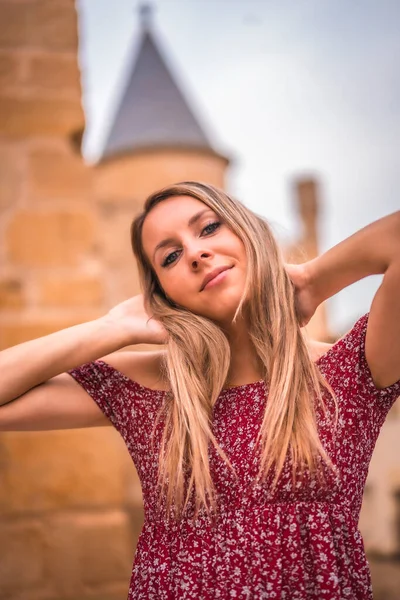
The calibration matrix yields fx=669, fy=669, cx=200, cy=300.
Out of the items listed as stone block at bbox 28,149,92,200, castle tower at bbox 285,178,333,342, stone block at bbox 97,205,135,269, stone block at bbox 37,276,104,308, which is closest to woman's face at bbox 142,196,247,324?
stone block at bbox 37,276,104,308

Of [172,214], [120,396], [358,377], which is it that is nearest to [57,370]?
[120,396]

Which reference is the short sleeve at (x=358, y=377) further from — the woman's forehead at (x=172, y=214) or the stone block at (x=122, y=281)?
the stone block at (x=122, y=281)

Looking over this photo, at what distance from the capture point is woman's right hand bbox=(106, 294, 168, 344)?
1.92 meters

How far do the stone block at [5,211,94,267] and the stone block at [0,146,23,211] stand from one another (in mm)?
102

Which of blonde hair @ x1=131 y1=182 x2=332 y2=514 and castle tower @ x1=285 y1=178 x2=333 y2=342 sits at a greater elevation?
castle tower @ x1=285 y1=178 x2=333 y2=342

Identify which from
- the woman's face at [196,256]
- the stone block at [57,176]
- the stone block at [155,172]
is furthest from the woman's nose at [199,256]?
the stone block at [155,172]

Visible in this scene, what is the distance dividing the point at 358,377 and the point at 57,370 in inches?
32.5

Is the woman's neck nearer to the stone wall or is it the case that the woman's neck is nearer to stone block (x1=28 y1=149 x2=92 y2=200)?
the stone wall

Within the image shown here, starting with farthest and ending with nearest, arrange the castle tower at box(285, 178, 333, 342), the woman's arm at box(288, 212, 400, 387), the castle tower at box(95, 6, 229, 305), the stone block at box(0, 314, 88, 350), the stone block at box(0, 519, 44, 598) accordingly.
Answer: the castle tower at box(285, 178, 333, 342) → the castle tower at box(95, 6, 229, 305) → the stone block at box(0, 314, 88, 350) → the stone block at box(0, 519, 44, 598) → the woman's arm at box(288, 212, 400, 387)

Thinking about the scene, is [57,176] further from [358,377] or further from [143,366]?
[358,377]

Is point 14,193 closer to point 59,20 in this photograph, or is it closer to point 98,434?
point 59,20

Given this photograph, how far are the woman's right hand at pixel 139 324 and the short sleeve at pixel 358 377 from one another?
0.49 m

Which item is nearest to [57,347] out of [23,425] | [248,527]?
[23,425]

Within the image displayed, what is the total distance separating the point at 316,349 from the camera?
194 centimetres
